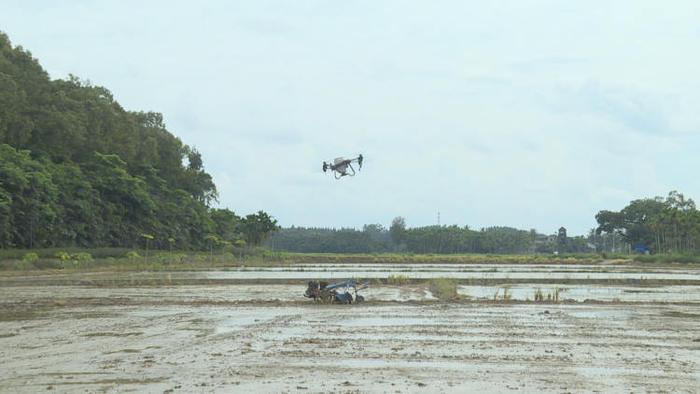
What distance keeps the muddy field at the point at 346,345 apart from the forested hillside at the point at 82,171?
96.6ft

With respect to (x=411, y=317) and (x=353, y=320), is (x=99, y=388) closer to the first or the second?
(x=353, y=320)

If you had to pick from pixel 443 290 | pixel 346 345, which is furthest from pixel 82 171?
pixel 346 345

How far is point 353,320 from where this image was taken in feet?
54.9

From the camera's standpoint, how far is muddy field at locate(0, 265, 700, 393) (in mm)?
9109

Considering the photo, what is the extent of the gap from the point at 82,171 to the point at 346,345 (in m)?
57.2

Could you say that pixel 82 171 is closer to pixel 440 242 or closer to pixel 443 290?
pixel 443 290

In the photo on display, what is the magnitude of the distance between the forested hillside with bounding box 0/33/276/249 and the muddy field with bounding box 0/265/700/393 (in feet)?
96.6

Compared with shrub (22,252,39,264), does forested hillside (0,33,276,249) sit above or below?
above

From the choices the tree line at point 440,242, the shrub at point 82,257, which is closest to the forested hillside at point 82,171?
the shrub at point 82,257

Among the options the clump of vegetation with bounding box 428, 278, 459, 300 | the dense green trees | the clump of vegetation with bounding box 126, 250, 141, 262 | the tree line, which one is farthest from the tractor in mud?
the tree line

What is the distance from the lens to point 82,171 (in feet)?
211

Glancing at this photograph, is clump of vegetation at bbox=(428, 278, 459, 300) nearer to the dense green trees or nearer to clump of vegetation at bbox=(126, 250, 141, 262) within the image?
clump of vegetation at bbox=(126, 250, 141, 262)

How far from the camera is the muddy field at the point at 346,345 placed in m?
9.11

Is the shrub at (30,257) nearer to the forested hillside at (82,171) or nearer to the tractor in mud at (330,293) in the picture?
the forested hillside at (82,171)
